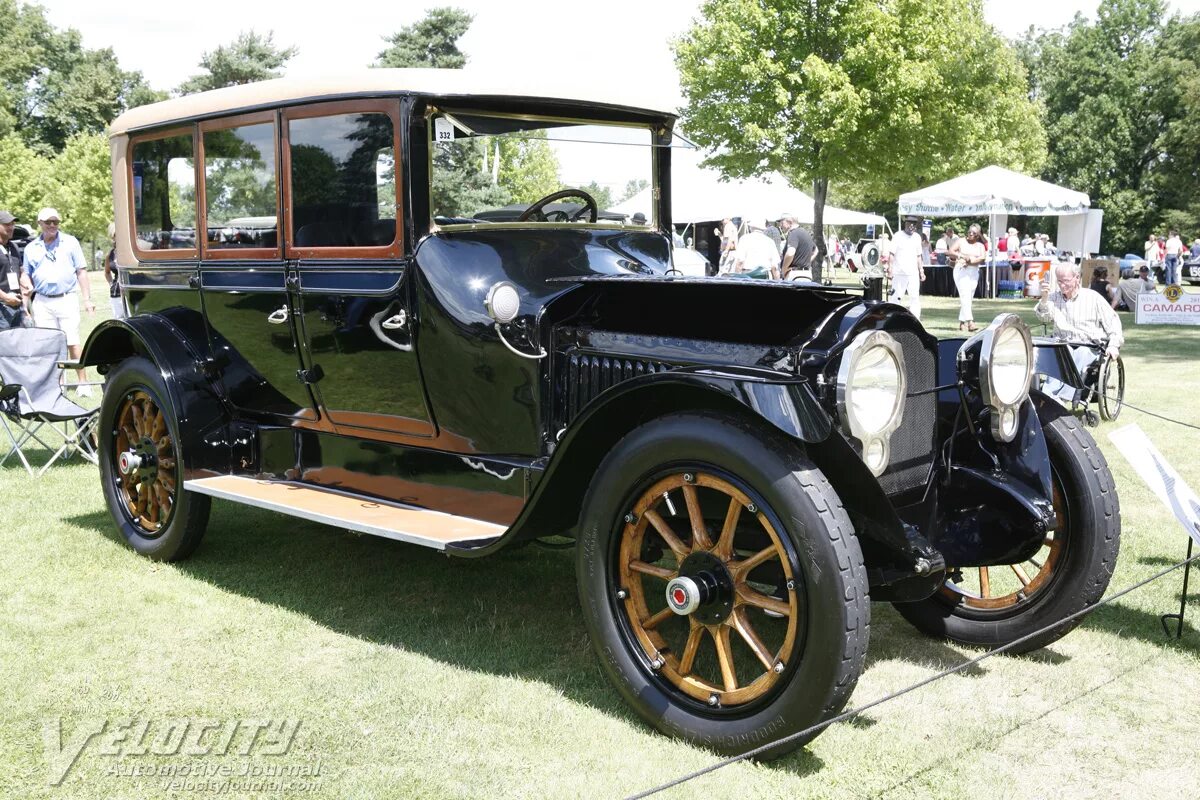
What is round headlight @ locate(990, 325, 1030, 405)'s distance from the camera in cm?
319

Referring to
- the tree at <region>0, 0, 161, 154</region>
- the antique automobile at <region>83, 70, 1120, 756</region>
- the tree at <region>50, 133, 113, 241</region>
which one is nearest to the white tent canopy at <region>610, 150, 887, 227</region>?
the antique automobile at <region>83, 70, 1120, 756</region>

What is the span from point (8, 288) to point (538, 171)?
22.0ft

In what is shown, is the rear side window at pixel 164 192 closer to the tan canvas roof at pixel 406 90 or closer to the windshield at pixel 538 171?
the tan canvas roof at pixel 406 90

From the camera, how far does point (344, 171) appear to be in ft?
13.2

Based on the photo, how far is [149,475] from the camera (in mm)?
4883

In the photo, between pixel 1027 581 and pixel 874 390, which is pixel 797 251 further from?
pixel 874 390

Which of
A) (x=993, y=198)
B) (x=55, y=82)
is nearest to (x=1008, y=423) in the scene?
(x=993, y=198)

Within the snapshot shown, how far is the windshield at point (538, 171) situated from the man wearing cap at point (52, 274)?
6.05 m

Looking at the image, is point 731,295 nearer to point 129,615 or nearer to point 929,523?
point 929,523

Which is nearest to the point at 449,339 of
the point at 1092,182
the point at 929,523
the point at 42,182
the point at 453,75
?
the point at 453,75

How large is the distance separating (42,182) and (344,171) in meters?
43.1

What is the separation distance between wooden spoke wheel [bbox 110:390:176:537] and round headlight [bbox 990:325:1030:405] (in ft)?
11.3

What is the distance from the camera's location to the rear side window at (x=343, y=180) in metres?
3.88

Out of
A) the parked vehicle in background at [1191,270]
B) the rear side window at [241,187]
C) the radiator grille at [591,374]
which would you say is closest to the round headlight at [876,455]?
the radiator grille at [591,374]
